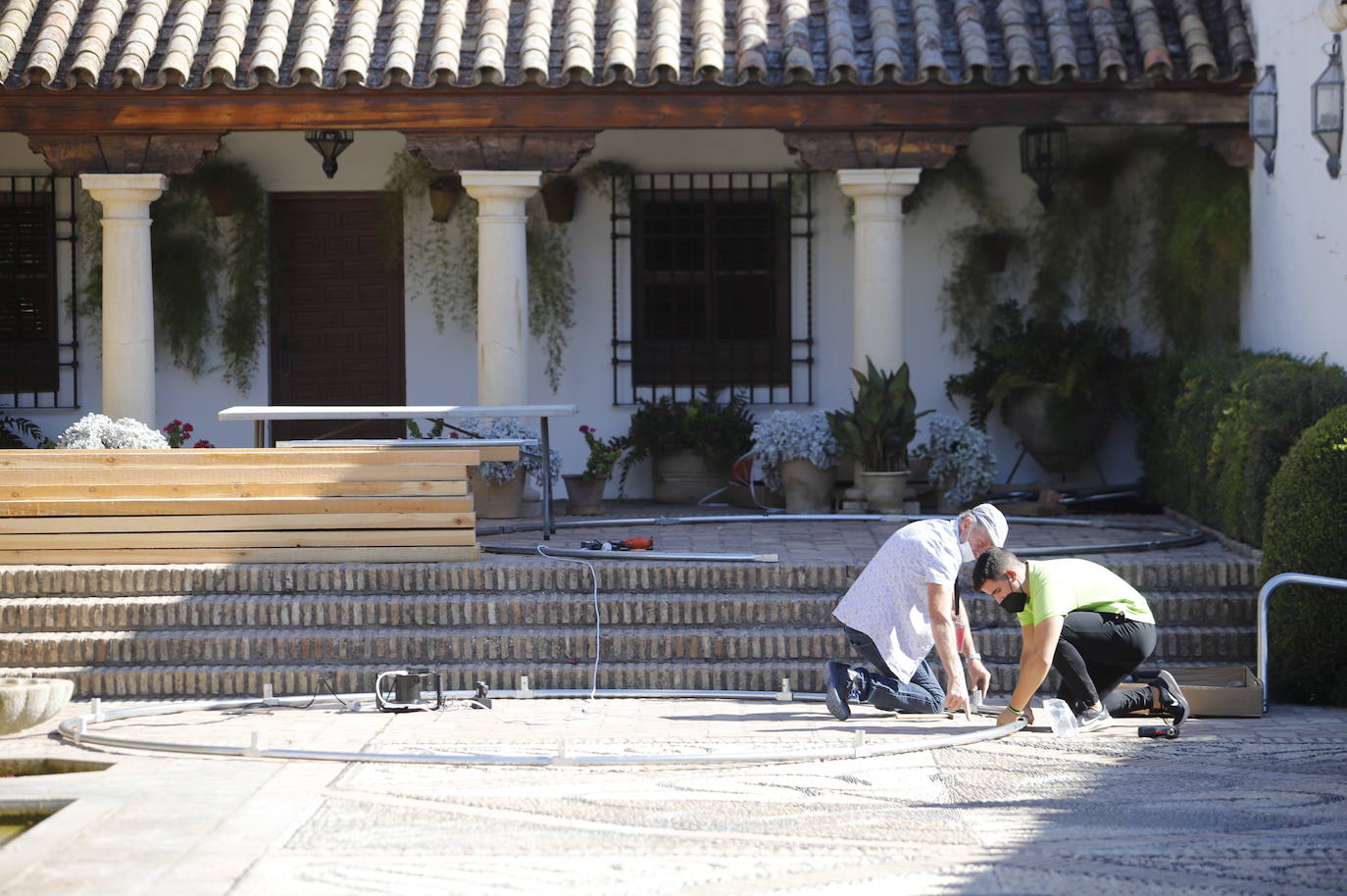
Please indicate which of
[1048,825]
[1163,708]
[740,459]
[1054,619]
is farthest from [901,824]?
[740,459]

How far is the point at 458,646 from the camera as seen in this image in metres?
8.73

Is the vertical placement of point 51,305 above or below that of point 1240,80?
below

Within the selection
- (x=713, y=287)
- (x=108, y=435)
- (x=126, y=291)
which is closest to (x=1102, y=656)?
(x=713, y=287)

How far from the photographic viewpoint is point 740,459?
12.5m

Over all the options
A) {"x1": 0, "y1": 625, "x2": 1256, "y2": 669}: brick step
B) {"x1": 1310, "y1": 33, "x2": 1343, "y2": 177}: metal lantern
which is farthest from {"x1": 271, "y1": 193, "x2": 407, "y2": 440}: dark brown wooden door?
{"x1": 1310, "y1": 33, "x2": 1343, "y2": 177}: metal lantern

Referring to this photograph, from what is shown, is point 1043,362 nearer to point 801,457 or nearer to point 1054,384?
point 1054,384

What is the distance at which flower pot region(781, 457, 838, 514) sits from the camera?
39.2 feet

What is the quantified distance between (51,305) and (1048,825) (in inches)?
398

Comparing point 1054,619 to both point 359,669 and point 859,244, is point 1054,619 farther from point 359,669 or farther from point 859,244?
point 859,244

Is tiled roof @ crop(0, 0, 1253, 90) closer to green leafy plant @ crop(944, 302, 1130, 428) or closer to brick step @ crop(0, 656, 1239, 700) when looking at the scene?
green leafy plant @ crop(944, 302, 1130, 428)

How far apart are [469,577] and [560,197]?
195 inches

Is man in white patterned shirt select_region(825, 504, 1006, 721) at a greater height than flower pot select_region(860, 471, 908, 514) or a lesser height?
lesser

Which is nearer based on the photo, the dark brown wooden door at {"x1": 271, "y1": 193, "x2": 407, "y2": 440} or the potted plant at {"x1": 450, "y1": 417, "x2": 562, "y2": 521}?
the potted plant at {"x1": 450, "y1": 417, "x2": 562, "y2": 521}

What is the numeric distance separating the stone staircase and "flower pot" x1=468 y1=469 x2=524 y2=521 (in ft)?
7.92
